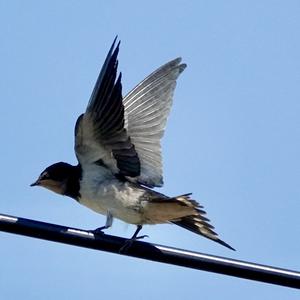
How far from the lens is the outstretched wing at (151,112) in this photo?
8.81m

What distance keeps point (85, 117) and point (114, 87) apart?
546mm

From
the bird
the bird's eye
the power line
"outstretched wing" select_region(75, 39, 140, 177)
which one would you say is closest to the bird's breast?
the bird

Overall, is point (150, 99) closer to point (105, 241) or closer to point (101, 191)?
point (101, 191)

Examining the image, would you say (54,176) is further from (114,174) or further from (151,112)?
(151,112)

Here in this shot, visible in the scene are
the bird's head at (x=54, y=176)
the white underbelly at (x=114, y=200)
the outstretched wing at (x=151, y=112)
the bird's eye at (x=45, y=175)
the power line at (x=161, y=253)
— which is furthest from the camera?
the outstretched wing at (x=151, y=112)

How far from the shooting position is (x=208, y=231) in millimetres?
7746

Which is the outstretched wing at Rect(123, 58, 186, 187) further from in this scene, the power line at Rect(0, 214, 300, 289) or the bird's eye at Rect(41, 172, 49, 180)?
the power line at Rect(0, 214, 300, 289)

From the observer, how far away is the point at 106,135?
808 centimetres

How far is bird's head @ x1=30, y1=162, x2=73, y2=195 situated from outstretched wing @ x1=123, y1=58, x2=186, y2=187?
65 cm

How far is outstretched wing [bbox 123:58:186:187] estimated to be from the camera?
347 inches

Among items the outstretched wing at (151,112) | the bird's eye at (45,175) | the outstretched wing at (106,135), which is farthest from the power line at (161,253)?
the outstretched wing at (151,112)

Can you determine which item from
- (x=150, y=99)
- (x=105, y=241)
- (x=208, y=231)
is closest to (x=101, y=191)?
(x=208, y=231)

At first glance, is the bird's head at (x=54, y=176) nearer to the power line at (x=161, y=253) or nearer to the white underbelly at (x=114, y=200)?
the white underbelly at (x=114, y=200)

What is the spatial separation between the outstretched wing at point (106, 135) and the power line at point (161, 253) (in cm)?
231
